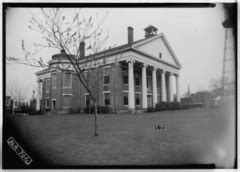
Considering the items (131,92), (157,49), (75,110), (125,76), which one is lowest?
(75,110)

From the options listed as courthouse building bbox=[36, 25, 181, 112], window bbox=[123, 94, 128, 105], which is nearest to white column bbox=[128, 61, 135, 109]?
courthouse building bbox=[36, 25, 181, 112]

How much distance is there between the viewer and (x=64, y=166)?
374 cm

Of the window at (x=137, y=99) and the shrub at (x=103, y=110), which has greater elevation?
the window at (x=137, y=99)

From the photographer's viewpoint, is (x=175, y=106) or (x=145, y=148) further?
(x=175, y=106)

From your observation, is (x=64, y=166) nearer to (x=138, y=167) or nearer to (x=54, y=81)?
(x=138, y=167)

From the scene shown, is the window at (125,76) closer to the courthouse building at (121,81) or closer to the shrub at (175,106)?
the courthouse building at (121,81)

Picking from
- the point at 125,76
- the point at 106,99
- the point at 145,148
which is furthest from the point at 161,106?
the point at 145,148

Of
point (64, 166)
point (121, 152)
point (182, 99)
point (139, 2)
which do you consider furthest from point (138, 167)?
point (182, 99)

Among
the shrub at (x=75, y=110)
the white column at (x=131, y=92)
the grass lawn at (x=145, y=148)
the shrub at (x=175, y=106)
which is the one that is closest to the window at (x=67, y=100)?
the shrub at (x=75, y=110)

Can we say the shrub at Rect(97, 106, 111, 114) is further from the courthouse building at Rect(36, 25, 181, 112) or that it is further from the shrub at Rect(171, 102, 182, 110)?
the shrub at Rect(171, 102, 182, 110)

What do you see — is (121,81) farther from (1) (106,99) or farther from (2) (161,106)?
(2) (161,106)

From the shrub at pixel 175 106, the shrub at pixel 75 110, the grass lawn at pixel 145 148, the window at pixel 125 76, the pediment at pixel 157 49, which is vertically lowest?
the grass lawn at pixel 145 148

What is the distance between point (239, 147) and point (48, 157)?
4091mm

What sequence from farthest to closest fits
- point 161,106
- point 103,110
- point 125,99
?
1. point 125,99
2. point 161,106
3. point 103,110
